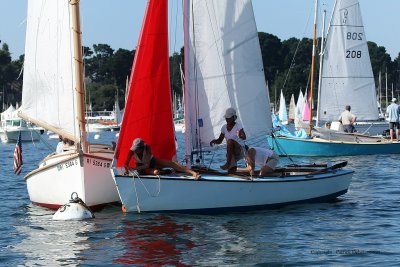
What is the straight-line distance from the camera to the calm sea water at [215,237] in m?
14.0

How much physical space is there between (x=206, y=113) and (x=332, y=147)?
655 inches

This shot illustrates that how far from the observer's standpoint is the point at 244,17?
19.8m

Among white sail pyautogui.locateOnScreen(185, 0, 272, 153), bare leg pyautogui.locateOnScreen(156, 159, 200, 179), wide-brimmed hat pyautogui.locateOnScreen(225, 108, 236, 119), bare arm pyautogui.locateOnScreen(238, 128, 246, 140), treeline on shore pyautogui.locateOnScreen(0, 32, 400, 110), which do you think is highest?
treeline on shore pyautogui.locateOnScreen(0, 32, 400, 110)

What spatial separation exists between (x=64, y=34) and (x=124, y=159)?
10.4ft

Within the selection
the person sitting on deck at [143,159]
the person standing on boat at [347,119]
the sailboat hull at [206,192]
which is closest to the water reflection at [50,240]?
the sailboat hull at [206,192]

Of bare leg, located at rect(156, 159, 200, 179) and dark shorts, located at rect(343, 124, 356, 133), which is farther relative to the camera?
dark shorts, located at rect(343, 124, 356, 133)

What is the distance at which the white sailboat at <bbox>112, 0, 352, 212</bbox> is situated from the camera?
1769cm

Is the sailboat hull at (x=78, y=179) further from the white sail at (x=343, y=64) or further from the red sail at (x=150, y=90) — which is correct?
the white sail at (x=343, y=64)

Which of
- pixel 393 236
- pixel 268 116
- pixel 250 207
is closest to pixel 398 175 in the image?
pixel 268 116

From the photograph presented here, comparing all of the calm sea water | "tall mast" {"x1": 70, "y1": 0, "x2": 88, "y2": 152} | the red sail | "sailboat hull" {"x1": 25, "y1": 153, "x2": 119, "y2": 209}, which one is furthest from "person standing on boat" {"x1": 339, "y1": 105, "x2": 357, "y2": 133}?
"tall mast" {"x1": 70, "y1": 0, "x2": 88, "y2": 152}

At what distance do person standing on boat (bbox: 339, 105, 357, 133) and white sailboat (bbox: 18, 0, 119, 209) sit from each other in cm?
1761

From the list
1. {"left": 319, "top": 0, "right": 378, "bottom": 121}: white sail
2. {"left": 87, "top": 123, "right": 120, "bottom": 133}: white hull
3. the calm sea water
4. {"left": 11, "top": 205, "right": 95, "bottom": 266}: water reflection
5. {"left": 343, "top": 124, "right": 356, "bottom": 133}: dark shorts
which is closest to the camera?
the calm sea water

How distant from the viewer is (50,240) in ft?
52.5

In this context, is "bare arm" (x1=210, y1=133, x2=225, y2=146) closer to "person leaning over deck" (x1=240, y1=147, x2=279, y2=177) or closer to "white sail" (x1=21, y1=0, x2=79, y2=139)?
"person leaning over deck" (x1=240, y1=147, x2=279, y2=177)
